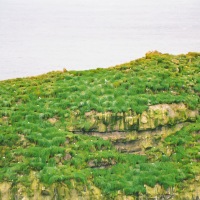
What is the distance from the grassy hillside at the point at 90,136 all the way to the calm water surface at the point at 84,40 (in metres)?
26.0

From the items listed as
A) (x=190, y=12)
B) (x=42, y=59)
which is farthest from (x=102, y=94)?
(x=190, y=12)

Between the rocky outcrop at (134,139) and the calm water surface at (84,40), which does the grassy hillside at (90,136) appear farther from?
the calm water surface at (84,40)

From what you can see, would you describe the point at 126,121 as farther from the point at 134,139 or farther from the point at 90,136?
the point at 90,136

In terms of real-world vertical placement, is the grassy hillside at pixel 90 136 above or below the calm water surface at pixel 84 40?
below

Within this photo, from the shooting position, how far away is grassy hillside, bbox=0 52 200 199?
21078 mm

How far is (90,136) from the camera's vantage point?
24375mm

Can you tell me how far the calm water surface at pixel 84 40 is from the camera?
62.1 meters

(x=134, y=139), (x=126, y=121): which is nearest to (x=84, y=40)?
(x=126, y=121)

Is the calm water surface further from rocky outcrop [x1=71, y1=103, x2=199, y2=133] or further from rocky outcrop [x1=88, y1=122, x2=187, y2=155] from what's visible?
rocky outcrop [x1=88, y1=122, x2=187, y2=155]

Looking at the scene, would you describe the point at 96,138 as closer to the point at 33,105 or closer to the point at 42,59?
the point at 33,105

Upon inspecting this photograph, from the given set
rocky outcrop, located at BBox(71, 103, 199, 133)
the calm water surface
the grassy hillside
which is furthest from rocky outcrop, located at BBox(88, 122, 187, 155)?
the calm water surface

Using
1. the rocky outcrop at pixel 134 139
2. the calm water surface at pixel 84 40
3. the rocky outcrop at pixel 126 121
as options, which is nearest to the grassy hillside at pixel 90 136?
the rocky outcrop at pixel 126 121

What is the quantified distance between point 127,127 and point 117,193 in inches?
202

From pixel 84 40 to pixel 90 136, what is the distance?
62.1m
